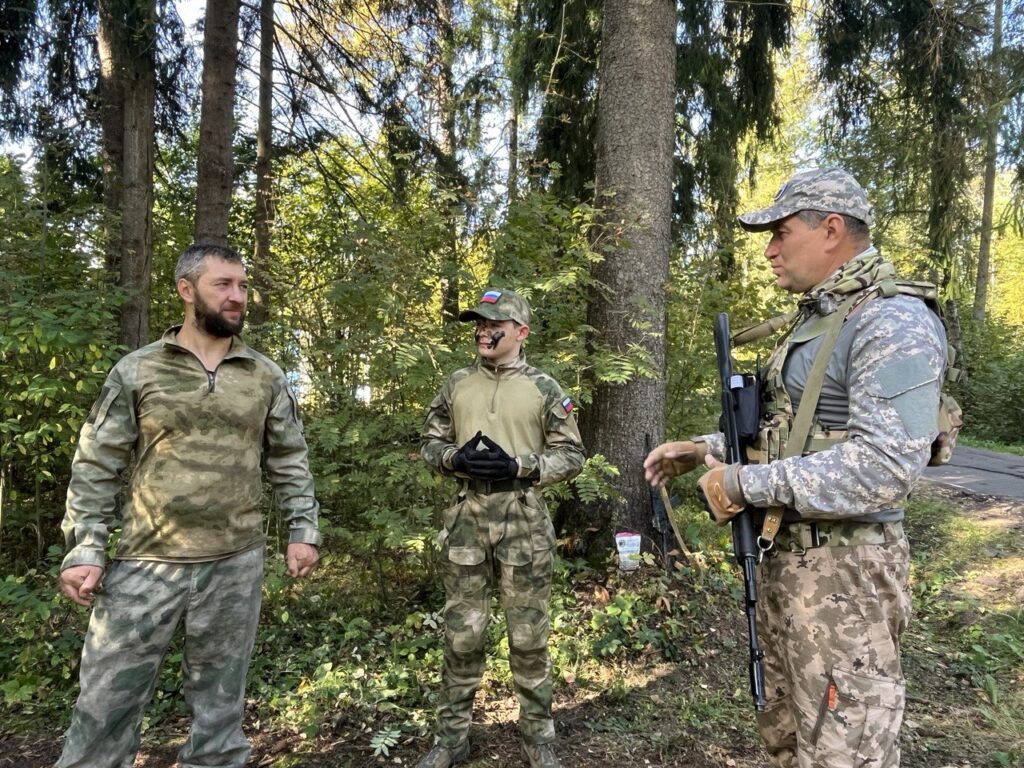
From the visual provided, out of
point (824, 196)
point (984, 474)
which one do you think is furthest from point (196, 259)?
point (984, 474)

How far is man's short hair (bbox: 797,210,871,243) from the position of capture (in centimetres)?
196

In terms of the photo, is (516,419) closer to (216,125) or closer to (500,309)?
(500,309)

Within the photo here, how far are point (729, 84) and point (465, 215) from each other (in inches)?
160

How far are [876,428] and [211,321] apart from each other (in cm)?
237

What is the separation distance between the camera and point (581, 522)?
4.96 metres

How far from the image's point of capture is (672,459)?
2.29m

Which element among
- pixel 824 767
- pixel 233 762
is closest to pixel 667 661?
pixel 824 767

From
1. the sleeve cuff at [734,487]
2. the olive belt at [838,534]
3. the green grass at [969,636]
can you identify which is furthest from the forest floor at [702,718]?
the sleeve cuff at [734,487]

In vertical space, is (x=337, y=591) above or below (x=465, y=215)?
below

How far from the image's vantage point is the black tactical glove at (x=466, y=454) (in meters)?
2.94

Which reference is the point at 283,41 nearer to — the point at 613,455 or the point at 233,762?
the point at 613,455

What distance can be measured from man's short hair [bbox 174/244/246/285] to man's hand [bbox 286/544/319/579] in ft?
3.86

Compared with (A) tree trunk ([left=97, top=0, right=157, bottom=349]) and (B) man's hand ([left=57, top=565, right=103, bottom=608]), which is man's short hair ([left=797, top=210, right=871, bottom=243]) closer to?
(B) man's hand ([left=57, top=565, right=103, bottom=608])

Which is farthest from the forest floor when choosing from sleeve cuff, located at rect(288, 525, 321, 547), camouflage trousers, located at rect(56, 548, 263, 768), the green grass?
sleeve cuff, located at rect(288, 525, 321, 547)
